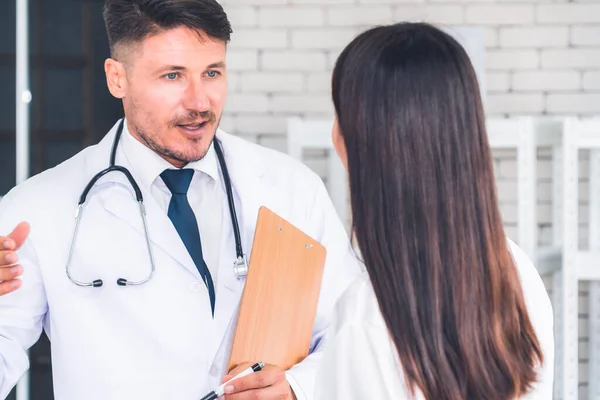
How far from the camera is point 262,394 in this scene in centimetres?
154

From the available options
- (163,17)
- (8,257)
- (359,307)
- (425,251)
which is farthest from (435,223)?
(163,17)

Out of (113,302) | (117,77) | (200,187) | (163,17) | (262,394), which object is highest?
(163,17)

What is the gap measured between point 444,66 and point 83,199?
881 millimetres

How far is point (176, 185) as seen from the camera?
1827 mm

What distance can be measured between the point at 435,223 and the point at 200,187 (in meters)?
0.84

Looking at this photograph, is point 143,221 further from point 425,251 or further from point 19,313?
point 425,251

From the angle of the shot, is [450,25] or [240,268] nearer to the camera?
[240,268]

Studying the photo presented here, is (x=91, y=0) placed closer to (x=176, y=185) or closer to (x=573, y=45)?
(x=176, y=185)

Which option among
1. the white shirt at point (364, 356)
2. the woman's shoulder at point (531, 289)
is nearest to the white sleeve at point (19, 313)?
the white shirt at point (364, 356)

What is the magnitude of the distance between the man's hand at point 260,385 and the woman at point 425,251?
358 millimetres

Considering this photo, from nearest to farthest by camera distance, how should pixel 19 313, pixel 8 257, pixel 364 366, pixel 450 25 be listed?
pixel 364 366, pixel 8 257, pixel 19 313, pixel 450 25

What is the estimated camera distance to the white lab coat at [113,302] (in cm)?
171

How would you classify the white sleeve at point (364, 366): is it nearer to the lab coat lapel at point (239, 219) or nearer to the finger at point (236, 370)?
the finger at point (236, 370)

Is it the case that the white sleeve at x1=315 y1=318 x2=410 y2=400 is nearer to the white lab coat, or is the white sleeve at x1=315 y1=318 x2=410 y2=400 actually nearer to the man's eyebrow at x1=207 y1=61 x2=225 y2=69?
the white lab coat
